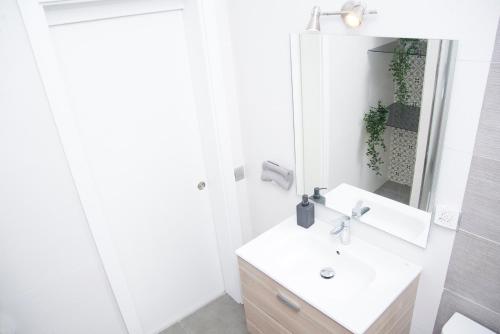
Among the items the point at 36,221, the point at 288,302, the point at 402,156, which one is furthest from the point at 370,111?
the point at 36,221

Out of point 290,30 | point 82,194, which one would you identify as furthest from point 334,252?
point 82,194

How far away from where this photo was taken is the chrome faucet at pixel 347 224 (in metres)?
1.91

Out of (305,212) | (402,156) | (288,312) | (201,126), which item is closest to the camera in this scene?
(402,156)

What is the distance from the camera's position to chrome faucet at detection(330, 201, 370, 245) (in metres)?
1.91

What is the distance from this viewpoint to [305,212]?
2.07 meters

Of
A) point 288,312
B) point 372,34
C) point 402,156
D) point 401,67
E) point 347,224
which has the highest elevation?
point 372,34

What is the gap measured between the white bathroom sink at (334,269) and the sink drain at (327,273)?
0.02 metres

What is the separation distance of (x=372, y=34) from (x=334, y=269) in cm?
113

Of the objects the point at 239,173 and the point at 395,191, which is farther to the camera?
the point at 239,173

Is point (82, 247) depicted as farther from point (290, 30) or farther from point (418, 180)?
point (418, 180)

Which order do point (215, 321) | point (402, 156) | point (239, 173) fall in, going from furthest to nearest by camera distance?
point (215, 321) → point (239, 173) → point (402, 156)

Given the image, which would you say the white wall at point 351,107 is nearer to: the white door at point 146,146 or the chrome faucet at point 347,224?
the chrome faucet at point 347,224

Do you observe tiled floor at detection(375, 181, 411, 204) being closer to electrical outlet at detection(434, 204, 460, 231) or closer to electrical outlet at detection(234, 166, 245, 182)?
electrical outlet at detection(434, 204, 460, 231)

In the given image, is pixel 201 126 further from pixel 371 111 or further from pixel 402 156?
pixel 402 156
